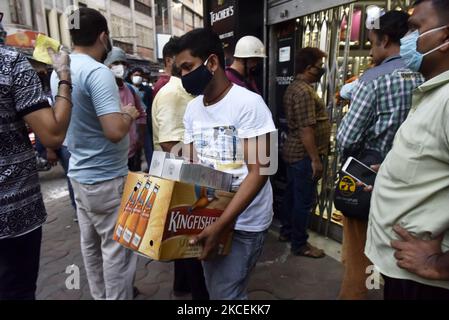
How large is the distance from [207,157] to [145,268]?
194cm

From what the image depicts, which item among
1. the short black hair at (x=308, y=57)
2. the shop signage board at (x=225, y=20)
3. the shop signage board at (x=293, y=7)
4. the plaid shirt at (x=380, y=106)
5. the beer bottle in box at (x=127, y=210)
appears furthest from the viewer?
the shop signage board at (x=225, y=20)

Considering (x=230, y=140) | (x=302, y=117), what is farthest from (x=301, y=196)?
(x=230, y=140)

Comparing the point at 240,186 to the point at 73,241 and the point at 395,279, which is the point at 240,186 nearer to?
the point at 395,279

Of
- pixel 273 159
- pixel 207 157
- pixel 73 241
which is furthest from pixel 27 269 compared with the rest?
pixel 73 241

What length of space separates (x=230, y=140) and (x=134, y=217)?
56 centimetres

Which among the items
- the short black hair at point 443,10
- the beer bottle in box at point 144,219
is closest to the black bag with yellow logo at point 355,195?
the short black hair at point 443,10

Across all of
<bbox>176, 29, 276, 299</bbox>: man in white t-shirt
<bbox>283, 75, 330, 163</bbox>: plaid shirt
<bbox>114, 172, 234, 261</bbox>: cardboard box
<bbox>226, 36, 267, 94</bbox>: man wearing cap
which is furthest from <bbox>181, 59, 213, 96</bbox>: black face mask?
<bbox>283, 75, 330, 163</bbox>: plaid shirt

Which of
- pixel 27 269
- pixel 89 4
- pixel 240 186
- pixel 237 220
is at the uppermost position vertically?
pixel 89 4

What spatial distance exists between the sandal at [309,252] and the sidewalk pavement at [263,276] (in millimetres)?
51

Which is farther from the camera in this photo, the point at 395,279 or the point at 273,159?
the point at 273,159

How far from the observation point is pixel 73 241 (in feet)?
12.5

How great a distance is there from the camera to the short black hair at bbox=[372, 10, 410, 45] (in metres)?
2.00

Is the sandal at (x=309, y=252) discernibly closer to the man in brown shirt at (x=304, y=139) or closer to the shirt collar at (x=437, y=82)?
the man in brown shirt at (x=304, y=139)

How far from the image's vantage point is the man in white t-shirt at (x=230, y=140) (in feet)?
5.07
